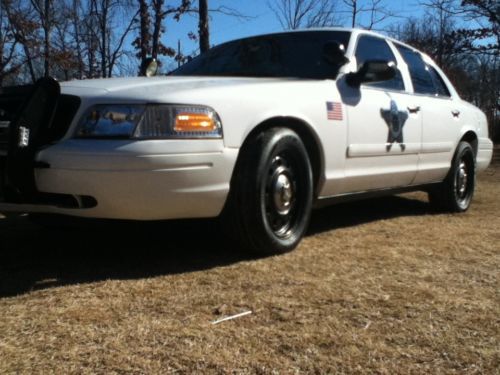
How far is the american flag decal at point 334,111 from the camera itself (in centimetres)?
396

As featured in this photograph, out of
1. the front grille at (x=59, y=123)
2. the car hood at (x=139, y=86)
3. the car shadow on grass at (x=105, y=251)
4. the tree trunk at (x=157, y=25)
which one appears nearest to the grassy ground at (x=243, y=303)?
the car shadow on grass at (x=105, y=251)

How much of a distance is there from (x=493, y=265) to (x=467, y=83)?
2172cm

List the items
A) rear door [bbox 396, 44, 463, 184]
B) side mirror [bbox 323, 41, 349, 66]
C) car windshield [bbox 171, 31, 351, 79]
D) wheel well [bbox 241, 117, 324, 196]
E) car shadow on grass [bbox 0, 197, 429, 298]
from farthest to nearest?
1. rear door [bbox 396, 44, 463, 184]
2. car windshield [bbox 171, 31, 351, 79]
3. side mirror [bbox 323, 41, 349, 66]
4. wheel well [bbox 241, 117, 324, 196]
5. car shadow on grass [bbox 0, 197, 429, 298]

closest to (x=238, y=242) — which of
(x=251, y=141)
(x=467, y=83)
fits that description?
(x=251, y=141)

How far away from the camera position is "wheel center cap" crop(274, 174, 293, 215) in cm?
365

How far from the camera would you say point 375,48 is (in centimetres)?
489

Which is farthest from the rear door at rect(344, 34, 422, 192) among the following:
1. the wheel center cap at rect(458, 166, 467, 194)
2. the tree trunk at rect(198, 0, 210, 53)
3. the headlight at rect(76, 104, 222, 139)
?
the tree trunk at rect(198, 0, 210, 53)

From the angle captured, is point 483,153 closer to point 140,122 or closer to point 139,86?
point 139,86

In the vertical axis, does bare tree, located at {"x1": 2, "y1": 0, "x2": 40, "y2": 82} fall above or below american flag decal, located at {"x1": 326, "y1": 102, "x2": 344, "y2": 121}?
above

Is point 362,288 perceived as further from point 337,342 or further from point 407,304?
point 337,342

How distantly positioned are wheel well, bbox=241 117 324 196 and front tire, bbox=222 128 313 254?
0.05 m

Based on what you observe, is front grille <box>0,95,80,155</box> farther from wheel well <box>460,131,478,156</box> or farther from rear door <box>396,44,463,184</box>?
wheel well <box>460,131,478,156</box>

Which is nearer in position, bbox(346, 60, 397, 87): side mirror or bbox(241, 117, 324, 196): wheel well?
bbox(241, 117, 324, 196): wheel well

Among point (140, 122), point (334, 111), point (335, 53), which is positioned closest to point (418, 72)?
point (335, 53)
